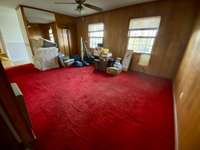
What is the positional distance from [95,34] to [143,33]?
2590 mm

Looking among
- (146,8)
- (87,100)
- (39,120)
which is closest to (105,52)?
(146,8)

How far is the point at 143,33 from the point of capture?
382cm

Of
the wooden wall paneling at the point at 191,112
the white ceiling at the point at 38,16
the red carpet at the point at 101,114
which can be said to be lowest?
the red carpet at the point at 101,114

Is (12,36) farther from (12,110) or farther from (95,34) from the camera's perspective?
(12,110)

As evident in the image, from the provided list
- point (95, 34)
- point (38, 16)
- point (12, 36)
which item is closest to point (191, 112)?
point (95, 34)

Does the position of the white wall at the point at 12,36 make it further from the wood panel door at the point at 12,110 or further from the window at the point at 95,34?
the wood panel door at the point at 12,110

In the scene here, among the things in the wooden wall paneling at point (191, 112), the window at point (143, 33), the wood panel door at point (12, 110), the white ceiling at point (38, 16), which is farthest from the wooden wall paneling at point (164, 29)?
the wood panel door at point (12, 110)

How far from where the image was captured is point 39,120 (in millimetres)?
1758

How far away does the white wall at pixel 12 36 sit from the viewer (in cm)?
481

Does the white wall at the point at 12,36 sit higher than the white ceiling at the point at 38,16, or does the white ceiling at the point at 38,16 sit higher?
the white ceiling at the point at 38,16

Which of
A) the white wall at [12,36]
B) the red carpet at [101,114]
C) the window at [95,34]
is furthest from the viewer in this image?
the window at [95,34]

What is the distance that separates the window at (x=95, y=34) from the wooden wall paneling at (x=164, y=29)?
0.69m

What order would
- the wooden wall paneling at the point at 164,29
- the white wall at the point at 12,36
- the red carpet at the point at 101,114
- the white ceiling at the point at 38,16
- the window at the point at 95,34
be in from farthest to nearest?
the window at the point at 95,34 → the white wall at the point at 12,36 → the white ceiling at the point at 38,16 → the wooden wall paneling at the point at 164,29 → the red carpet at the point at 101,114

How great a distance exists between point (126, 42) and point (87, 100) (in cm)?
315
